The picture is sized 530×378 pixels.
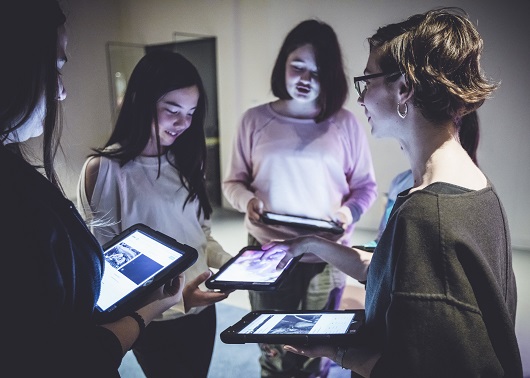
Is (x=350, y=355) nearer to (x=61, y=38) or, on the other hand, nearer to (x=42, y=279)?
(x=42, y=279)

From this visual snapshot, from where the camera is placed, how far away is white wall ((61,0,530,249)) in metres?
3.14

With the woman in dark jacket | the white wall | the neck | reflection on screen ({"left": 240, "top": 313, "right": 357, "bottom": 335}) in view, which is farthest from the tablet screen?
the white wall

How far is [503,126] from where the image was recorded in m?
3.29

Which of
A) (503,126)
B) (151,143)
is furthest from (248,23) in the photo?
(151,143)

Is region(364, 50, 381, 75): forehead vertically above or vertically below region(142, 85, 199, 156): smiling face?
above

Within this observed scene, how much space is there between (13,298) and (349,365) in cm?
68

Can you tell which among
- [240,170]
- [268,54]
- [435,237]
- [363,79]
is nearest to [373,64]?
[363,79]

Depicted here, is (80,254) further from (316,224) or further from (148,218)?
(316,224)

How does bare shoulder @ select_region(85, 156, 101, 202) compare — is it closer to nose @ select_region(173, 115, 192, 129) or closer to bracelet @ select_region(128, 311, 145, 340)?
nose @ select_region(173, 115, 192, 129)

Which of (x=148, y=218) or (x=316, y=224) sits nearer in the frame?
(x=148, y=218)

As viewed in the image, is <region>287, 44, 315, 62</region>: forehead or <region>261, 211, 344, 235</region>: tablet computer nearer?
<region>261, 211, 344, 235</region>: tablet computer

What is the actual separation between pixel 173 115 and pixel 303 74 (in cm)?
61

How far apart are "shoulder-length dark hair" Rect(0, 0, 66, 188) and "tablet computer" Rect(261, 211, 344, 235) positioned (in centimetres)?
98

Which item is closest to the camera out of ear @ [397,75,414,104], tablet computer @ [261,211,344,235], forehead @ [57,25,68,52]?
forehead @ [57,25,68,52]
